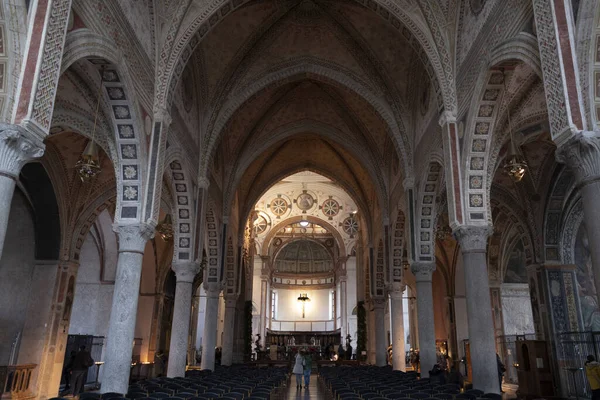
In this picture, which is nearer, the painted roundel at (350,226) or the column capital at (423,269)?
the column capital at (423,269)

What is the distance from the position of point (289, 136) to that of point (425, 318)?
10.2 metres

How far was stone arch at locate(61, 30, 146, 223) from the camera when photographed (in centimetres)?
931

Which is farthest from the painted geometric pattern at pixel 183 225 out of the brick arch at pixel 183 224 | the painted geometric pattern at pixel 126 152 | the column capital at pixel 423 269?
the column capital at pixel 423 269

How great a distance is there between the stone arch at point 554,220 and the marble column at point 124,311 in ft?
41.3

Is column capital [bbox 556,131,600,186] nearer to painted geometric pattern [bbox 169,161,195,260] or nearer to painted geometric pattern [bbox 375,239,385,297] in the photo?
painted geometric pattern [bbox 169,161,195,260]

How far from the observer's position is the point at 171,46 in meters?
11.8

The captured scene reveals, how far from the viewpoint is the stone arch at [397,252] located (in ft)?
63.0

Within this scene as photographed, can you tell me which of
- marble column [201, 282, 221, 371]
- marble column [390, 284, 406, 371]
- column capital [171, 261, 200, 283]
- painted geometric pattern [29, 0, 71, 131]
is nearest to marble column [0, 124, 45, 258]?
painted geometric pattern [29, 0, 71, 131]

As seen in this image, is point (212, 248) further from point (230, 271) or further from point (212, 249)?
point (230, 271)

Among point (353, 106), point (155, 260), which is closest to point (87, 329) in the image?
point (155, 260)

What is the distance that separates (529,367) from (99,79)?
49.2 feet

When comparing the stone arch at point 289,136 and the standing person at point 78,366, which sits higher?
the stone arch at point 289,136

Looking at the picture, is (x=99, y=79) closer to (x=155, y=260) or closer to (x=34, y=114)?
(x=34, y=114)

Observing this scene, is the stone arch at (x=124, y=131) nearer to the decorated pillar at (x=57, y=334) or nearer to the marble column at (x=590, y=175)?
the decorated pillar at (x=57, y=334)
